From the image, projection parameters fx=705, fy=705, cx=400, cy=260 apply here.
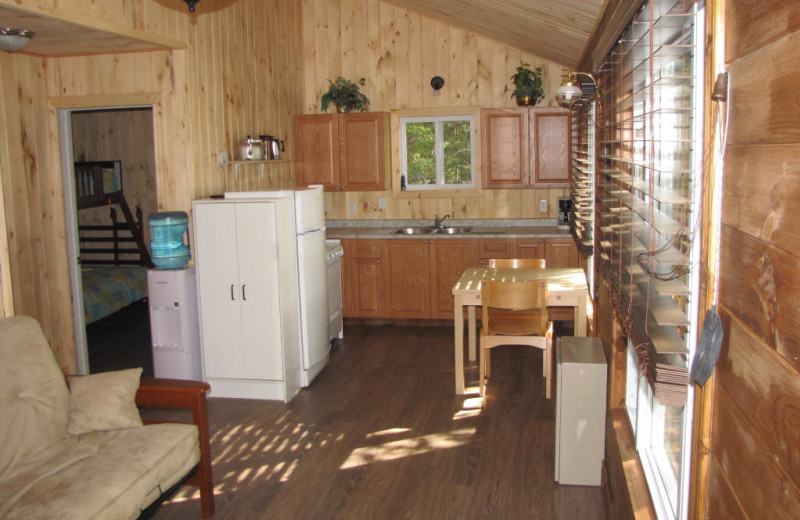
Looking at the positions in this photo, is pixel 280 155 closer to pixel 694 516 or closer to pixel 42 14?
pixel 42 14

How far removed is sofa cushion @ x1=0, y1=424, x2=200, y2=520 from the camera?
2.63 m

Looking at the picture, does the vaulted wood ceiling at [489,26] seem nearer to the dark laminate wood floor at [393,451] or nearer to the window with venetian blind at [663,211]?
the window with venetian blind at [663,211]

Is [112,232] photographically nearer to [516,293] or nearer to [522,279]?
[522,279]

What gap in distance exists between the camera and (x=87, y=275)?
7273 millimetres

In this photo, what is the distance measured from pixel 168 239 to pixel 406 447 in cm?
229

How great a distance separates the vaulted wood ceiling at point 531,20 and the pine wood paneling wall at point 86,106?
1905 millimetres

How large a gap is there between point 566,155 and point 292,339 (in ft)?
10.8

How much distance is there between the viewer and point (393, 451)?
4.11 m

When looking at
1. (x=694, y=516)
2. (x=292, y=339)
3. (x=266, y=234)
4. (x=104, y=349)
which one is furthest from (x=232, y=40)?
(x=694, y=516)

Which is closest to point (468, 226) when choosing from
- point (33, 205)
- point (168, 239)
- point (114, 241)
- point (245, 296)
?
point (245, 296)

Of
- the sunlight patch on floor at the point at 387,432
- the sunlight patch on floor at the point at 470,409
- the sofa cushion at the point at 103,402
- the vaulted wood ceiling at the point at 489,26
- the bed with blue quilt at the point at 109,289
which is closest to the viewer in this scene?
the sofa cushion at the point at 103,402

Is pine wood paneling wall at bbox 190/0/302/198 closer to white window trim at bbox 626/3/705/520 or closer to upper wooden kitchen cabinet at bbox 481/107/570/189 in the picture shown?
upper wooden kitchen cabinet at bbox 481/107/570/189

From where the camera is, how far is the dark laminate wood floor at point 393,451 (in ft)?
11.5

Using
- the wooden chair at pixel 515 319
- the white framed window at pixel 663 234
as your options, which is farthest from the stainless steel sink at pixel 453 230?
the white framed window at pixel 663 234
